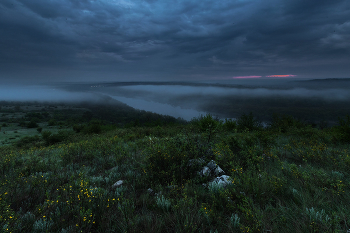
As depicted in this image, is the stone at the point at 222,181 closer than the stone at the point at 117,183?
Yes

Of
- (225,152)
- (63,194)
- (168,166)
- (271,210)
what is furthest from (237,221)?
(63,194)

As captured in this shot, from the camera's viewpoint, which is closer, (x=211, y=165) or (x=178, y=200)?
(x=178, y=200)

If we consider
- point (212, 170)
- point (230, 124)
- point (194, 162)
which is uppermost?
point (194, 162)

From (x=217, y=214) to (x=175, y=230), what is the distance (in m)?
0.78

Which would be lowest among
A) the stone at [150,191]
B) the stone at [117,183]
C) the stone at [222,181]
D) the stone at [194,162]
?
Result: the stone at [117,183]

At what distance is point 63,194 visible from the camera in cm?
303

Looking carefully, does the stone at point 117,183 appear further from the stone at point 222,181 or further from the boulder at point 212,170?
the stone at point 222,181

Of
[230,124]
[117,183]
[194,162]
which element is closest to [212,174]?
[194,162]

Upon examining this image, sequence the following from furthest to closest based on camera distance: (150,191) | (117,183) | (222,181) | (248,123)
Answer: (248,123)
(117,183)
(222,181)
(150,191)

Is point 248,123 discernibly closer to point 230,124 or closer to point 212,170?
point 230,124

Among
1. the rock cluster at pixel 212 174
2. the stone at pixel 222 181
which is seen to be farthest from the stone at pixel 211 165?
the stone at pixel 222 181

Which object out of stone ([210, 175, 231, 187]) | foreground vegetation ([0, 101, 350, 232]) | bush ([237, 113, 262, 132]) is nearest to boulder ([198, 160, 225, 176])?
foreground vegetation ([0, 101, 350, 232])

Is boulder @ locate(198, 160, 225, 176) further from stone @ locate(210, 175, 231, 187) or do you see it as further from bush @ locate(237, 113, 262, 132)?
bush @ locate(237, 113, 262, 132)

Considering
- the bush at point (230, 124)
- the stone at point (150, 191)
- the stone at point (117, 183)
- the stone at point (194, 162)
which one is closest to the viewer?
the stone at point (150, 191)
